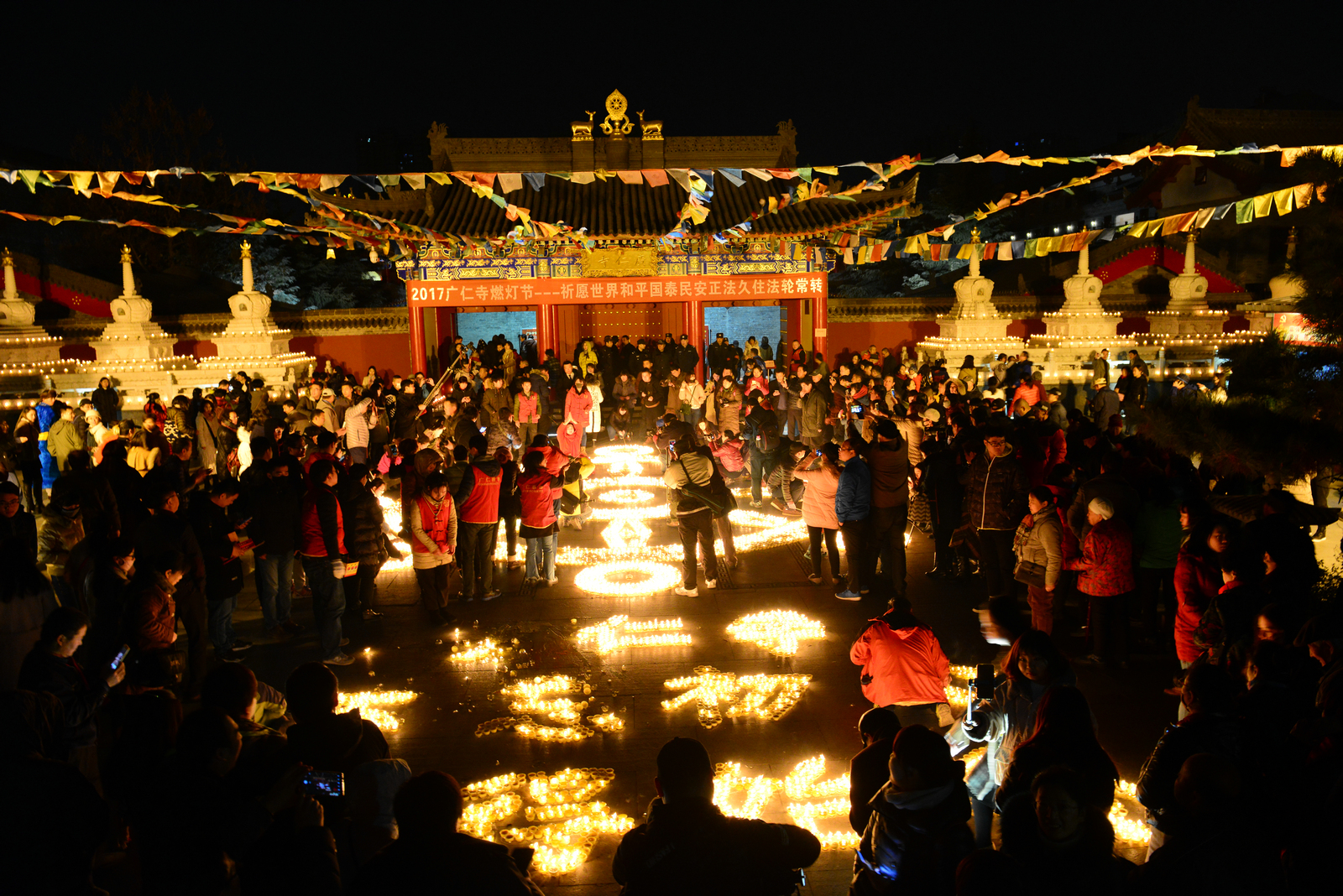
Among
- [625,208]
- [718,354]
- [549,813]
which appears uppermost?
[625,208]

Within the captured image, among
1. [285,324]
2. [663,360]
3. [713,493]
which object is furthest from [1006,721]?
[285,324]

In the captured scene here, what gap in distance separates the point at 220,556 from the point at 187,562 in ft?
2.35

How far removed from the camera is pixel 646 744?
5688 mm

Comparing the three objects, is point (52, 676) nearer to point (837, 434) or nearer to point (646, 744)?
point (646, 744)

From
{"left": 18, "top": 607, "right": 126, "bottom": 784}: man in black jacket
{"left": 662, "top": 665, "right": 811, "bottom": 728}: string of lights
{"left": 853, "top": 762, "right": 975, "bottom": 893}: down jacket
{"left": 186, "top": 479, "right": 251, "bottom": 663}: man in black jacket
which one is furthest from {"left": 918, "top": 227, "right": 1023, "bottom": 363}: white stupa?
{"left": 18, "top": 607, "right": 126, "bottom": 784}: man in black jacket

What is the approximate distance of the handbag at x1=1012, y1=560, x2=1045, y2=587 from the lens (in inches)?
255

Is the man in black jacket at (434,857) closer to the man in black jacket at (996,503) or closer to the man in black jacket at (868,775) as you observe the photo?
the man in black jacket at (868,775)

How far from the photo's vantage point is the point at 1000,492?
7.54 metres

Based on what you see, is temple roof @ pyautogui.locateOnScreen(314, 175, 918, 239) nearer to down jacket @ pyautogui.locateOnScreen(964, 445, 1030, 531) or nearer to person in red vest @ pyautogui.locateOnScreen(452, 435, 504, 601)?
person in red vest @ pyautogui.locateOnScreen(452, 435, 504, 601)

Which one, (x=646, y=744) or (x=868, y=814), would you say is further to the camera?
(x=646, y=744)

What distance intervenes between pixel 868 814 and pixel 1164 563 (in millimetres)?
4535

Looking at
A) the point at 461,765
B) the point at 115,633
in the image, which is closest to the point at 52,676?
the point at 115,633

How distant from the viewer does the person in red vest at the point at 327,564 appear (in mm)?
7000

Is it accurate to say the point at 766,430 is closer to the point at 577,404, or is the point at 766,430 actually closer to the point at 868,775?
the point at 577,404
